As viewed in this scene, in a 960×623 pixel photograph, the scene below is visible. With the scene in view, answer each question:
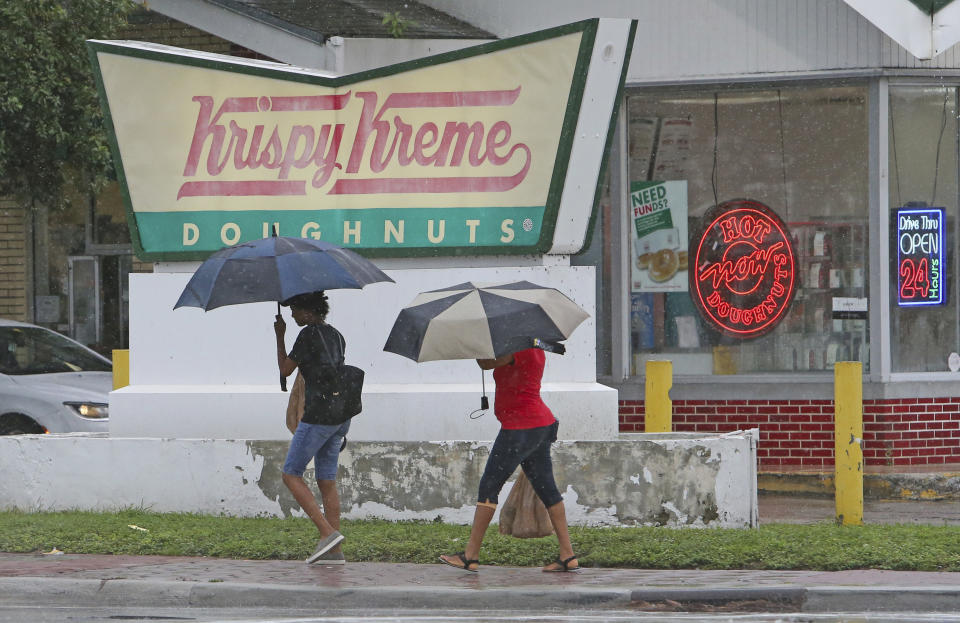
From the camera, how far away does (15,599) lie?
7.87 m

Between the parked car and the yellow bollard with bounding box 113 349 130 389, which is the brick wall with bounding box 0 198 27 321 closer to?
the parked car

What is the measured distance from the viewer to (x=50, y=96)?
48.5 feet

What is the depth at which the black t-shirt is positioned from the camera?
8336 mm

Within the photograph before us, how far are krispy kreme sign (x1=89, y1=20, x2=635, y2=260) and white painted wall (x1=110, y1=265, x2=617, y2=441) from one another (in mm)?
323

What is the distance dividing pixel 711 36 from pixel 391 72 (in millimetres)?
4356

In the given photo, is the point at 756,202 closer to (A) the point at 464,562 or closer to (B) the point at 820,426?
(B) the point at 820,426

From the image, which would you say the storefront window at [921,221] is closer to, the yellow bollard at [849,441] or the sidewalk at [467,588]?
the yellow bollard at [849,441]

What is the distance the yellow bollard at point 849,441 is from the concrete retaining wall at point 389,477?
0.88 metres


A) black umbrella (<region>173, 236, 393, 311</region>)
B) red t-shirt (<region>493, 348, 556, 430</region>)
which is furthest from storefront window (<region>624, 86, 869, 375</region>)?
red t-shirt (<region>493, 348, 556, 430</region>)

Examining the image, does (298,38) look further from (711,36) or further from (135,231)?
(711,36)

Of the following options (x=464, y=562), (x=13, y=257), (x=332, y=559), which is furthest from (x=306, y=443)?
(x=13, y=257)

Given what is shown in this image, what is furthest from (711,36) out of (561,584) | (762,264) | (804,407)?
(561,584)

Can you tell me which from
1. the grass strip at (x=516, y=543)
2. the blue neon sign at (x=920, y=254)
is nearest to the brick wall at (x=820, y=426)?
the blue neon sign at (x=920, y=254)

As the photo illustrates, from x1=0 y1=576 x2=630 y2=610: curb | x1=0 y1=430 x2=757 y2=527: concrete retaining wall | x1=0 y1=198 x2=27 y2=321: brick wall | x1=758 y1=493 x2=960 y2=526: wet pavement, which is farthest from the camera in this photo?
x1=0 y1=198 x2=27 y2=321: brick wall
